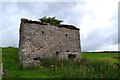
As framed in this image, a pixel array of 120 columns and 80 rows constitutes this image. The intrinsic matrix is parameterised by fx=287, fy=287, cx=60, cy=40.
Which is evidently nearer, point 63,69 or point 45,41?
point 63,69

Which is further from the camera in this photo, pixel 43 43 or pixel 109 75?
pixel 43 43

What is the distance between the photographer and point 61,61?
2741 centimetres

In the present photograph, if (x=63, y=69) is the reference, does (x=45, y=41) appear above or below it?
above

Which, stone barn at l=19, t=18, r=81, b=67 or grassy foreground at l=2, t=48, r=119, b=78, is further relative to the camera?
stone barn at l=19, t=18, r=81, b=67

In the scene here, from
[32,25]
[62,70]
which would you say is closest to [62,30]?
[32,25]

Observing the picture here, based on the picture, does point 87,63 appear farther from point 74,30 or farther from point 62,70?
point 74,30

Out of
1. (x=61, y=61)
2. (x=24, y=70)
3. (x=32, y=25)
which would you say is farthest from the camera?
(x=32, y=25)

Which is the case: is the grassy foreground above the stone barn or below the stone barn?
below

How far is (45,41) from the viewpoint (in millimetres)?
29766

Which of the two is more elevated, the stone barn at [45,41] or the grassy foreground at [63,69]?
the stone barn at [45,41]

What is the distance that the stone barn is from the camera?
28.3m

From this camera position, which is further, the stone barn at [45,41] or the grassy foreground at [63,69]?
the stone barn at [45,41]

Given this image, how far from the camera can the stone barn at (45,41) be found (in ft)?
93.0

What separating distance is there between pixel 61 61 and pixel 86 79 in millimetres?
7035
